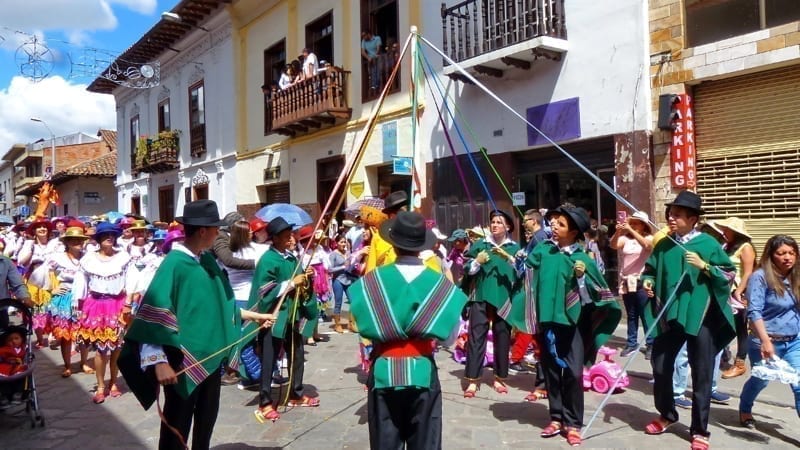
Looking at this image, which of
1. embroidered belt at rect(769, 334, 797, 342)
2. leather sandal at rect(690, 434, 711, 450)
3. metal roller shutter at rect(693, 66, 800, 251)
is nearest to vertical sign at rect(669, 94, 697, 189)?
metal roller shutter at rect(693, 66, 800, 251)

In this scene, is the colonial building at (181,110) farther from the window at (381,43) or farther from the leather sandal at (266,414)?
the leather sandal at (266,414)

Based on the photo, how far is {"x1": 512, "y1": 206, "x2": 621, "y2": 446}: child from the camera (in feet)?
15.6

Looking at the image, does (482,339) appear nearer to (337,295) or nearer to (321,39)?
(337,295)

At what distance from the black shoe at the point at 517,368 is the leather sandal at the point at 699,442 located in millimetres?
2648

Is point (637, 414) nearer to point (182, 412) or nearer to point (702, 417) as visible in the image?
point (702, 417)

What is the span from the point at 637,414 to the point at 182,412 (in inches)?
149

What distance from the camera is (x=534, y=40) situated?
9.57 meters

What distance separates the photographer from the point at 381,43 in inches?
535

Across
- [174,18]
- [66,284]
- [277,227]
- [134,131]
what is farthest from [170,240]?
[134,131]

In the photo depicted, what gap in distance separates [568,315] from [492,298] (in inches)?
53.2

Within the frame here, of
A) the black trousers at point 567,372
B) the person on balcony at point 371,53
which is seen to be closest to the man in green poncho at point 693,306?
the black trousers at point 567,372

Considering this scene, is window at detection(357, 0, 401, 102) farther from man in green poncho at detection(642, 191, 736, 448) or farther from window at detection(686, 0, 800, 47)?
man in green poncho at detection(642, 191, 736, 448)

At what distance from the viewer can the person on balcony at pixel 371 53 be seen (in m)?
13.6

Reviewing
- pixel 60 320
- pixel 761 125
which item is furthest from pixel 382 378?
pixel 761 125
